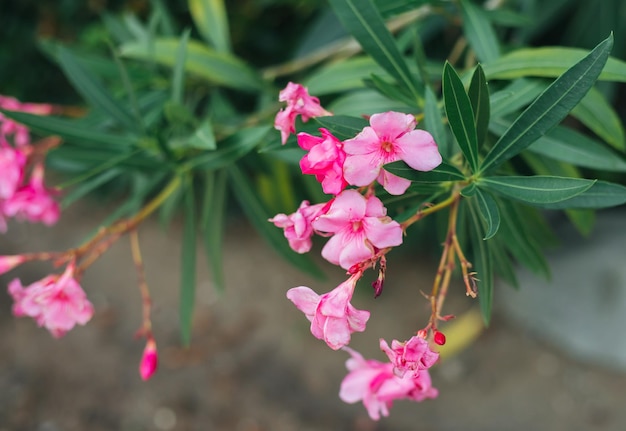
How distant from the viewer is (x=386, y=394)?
945 mm

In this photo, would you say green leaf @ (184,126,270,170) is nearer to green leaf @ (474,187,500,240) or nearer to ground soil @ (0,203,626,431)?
green leaf @ (474,187,500,240)

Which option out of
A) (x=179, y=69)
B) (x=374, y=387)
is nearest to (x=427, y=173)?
(x=374, y=387)

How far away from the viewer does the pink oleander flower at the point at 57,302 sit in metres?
1.04

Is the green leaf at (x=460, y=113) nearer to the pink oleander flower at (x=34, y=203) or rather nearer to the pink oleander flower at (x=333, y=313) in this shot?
the pink oleander flower at (x=333, y=313)

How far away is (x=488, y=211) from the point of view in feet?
2.75

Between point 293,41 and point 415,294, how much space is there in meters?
1.43

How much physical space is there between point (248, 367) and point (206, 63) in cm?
192

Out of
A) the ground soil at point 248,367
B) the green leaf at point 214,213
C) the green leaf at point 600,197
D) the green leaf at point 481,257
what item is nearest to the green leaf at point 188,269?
the green leaf at point 214,213

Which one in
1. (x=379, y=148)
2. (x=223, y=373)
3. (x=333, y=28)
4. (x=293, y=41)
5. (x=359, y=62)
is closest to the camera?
(x=379, y=148)

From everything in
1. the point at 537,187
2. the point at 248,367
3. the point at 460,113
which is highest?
the point at 460,113

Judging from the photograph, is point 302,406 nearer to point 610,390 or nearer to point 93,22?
point 610,390

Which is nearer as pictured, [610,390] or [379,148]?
[379,148]

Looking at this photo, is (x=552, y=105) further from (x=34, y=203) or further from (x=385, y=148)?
(x=34, y=203)

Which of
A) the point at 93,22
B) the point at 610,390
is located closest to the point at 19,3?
the point at 93,22
